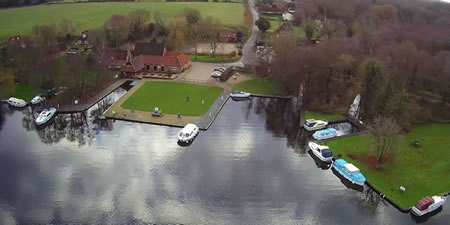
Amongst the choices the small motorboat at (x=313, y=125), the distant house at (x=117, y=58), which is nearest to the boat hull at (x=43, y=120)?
the distant house at (x=117, y=58)

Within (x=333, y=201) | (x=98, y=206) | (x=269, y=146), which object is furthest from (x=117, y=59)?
(x=333, y=201)

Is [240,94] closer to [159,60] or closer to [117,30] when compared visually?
[159,60]

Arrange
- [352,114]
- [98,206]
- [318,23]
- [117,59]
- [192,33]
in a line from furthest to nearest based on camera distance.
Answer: [318,23] → [192,33] → [117,59] → [352,114] → [98,206]

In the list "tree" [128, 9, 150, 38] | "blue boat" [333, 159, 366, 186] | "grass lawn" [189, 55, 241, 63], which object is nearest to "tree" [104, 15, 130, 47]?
"tree" [128, 9, 150, 38]

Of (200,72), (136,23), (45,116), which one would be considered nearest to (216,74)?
(200,72)

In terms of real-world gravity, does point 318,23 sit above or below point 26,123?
above

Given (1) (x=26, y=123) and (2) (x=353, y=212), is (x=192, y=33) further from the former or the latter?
(2) (x=353, y=212)
